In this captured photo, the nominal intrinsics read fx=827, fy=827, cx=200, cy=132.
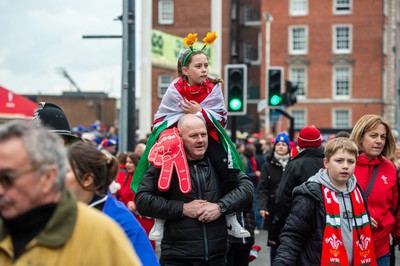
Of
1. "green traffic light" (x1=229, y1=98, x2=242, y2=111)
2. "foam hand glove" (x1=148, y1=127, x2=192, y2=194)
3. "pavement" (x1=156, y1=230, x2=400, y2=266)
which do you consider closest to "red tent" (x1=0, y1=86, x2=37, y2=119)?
"foam hand glove" (x1=148, y1=127, x2=192, y2=194)

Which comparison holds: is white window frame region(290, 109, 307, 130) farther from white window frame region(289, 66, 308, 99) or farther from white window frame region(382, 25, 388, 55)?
white window frame region(382, 25, 388, 55)

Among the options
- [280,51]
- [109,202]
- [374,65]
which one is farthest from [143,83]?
[109,202]

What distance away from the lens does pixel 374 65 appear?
2386 inches

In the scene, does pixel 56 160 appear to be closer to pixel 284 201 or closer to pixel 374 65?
pixel 284 201

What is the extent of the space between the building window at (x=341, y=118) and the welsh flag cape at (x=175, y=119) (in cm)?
5634

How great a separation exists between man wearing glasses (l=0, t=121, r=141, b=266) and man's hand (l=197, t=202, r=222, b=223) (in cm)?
290

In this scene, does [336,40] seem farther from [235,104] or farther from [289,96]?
[235,104]

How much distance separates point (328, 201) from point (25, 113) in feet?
12.1

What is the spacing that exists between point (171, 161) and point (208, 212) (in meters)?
0.45

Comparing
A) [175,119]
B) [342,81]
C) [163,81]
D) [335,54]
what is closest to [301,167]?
[175,119]

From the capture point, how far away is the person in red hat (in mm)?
7617

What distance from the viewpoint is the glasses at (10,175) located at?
107 inches

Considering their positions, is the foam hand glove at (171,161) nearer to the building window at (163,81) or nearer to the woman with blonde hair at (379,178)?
the woman with blonde hair at (379,178)

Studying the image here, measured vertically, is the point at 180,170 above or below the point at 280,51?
below
